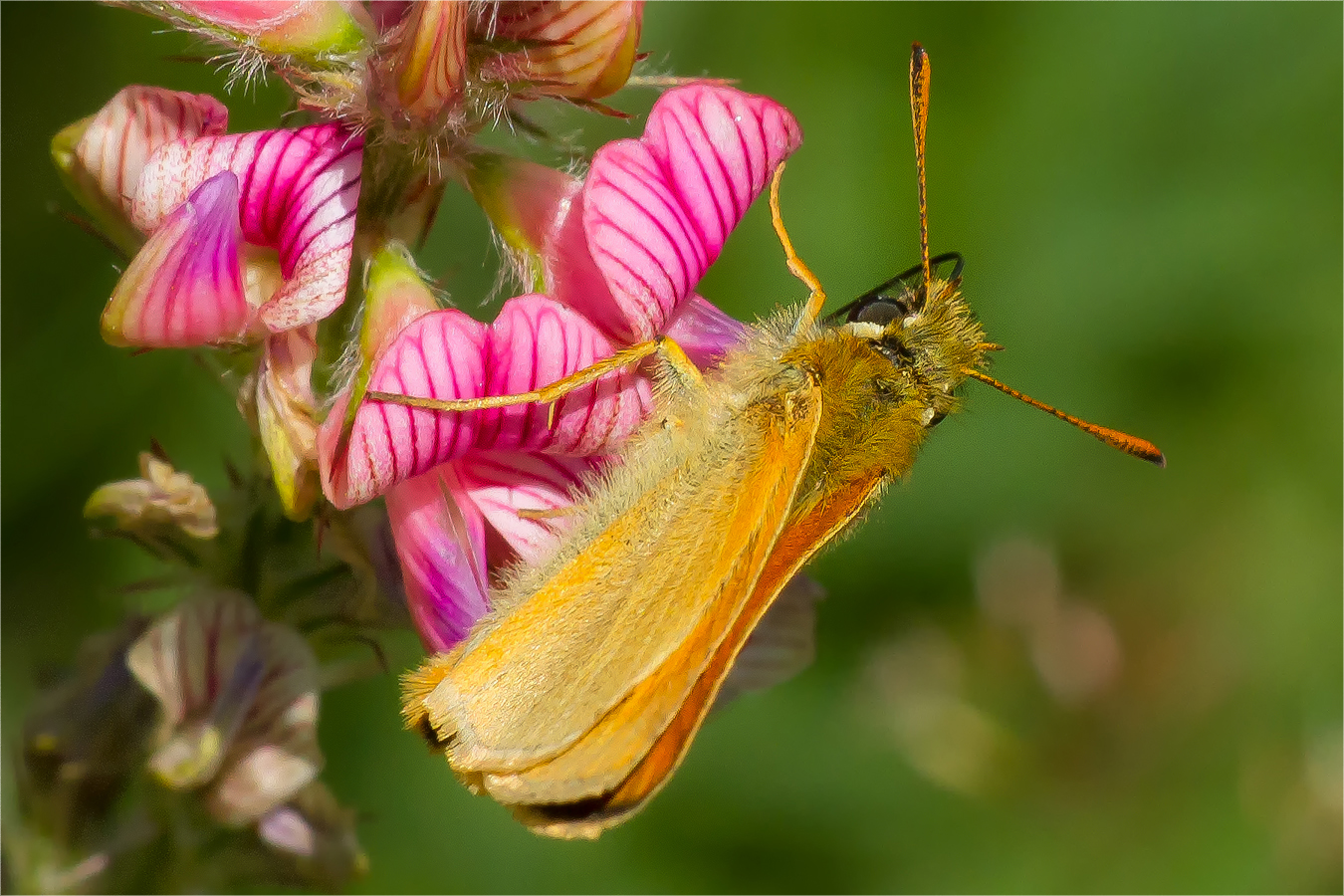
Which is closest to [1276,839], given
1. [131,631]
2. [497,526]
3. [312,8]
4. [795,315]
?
[795,315]

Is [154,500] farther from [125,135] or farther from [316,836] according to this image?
[316,836]

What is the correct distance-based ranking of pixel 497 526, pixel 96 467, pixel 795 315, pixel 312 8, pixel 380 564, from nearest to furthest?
1. pixel 312 8
2. pixel 497 526
3. pixel 380 564
4. pixel 795 315
5. pixel 96 467

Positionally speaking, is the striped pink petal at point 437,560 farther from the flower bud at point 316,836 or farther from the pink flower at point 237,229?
the flower bud at point 316,836

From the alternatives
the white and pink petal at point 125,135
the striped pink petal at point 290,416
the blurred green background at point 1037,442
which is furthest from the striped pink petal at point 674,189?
the blurred green background at point 1037,442

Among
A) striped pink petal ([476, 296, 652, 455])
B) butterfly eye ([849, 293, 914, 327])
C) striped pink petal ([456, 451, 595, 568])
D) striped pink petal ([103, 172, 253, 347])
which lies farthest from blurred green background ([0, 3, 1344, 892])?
striped pink petal ([103, 172, 253, 347])

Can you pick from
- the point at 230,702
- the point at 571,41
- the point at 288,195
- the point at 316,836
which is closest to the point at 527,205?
the point at 571,41

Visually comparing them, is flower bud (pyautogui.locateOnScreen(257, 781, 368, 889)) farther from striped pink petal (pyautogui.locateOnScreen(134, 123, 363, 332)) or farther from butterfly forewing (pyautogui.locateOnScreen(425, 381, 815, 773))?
striped pink petal (pyautogui.locateOnScreen(134, 123, 363, 332))

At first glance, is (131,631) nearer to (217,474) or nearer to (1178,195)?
(217,474)
